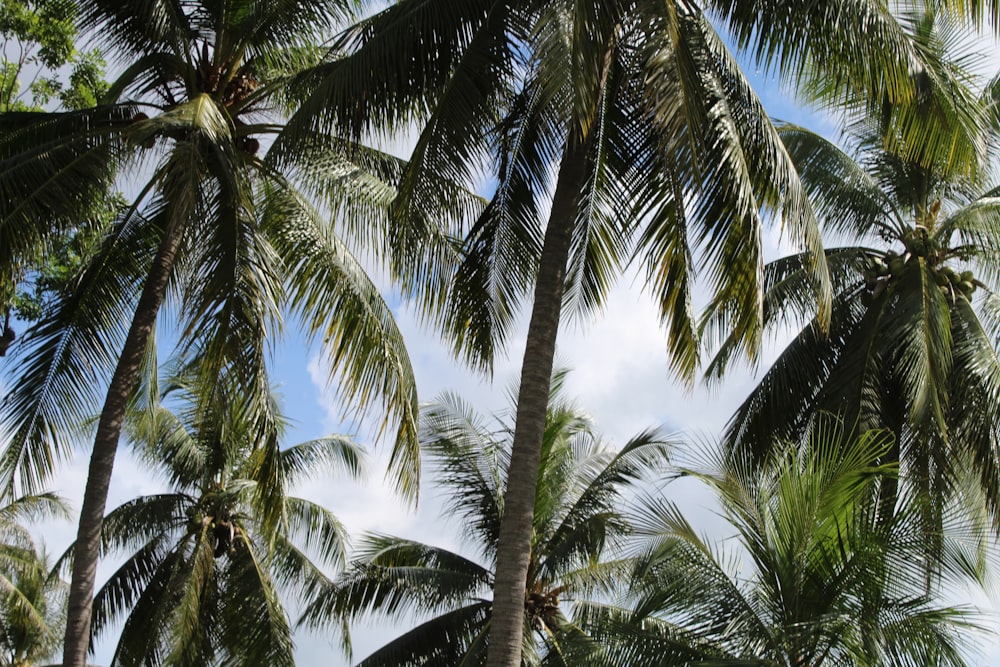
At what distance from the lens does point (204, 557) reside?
18.6 m

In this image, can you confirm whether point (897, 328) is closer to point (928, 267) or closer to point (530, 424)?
point (928, 267)

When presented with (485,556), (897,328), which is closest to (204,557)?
(485,556)

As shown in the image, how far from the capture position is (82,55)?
46.0 ft

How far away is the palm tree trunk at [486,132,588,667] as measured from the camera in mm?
8062

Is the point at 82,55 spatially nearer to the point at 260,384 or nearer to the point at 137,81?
the point at 137,81

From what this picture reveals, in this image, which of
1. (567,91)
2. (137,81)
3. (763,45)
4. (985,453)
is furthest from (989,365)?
(137,81)

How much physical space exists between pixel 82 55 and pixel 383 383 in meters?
6.40

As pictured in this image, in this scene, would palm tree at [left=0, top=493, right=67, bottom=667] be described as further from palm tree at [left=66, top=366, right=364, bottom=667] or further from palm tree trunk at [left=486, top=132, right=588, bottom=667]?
palm tree trunk at [left=486, top=132, right=588, bottom=667]

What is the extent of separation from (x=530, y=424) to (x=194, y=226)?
4.35 metres

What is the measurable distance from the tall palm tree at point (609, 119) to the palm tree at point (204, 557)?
786cm

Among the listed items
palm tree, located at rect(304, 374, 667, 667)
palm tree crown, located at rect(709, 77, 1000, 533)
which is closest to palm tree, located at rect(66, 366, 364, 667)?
palm tree, located at rect(304, 374, 667, 667)

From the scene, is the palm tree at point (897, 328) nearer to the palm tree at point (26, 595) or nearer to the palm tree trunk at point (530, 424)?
the palm tree trunk at point (530, 424)

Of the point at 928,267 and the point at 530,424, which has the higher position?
the point at 928,267

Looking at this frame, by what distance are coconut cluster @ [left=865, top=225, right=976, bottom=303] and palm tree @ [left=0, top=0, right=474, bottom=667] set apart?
6.81 m
